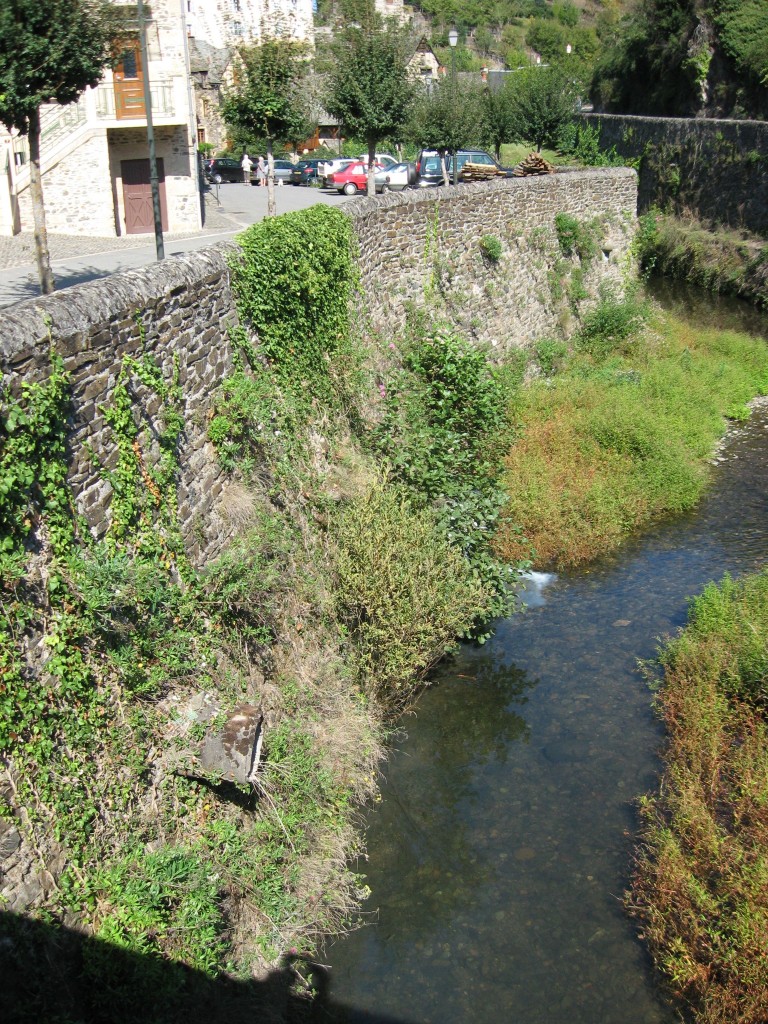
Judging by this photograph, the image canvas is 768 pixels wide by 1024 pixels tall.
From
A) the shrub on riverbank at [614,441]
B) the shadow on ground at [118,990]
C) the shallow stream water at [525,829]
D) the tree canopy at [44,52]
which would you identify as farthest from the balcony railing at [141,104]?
the shadow on ground at [118,990]

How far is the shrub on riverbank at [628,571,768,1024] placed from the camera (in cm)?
616

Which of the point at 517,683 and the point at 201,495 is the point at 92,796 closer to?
the point at 201,495

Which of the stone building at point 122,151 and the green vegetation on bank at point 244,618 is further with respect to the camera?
the stone building at point 122,151

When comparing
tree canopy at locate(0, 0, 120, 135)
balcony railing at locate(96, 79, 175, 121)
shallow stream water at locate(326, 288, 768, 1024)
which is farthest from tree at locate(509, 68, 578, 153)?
shallow stream water at locate(326, 288, 768, 1024)

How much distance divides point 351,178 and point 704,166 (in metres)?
11.5

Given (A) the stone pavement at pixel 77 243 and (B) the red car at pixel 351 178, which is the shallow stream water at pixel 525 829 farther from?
(B) the red car at pixel 351 178

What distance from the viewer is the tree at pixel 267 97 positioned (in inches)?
595

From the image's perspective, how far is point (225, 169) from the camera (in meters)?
37.7

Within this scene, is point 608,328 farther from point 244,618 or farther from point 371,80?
point 244,618

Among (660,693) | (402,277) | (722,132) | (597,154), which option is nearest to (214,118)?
A: (597,154)

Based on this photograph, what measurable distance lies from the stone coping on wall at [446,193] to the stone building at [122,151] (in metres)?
9.28

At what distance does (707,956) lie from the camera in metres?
6.32

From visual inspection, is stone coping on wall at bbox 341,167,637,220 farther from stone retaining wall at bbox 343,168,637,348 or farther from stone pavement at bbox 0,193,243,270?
stone pavement at bbox 0,193,243,270

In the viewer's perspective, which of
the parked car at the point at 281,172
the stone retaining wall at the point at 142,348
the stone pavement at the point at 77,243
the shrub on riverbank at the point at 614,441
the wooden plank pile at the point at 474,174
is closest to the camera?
the stone retaining wall at the point at 142,348
